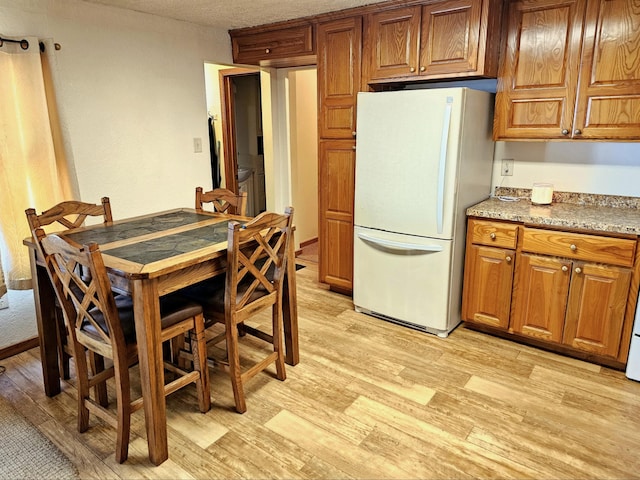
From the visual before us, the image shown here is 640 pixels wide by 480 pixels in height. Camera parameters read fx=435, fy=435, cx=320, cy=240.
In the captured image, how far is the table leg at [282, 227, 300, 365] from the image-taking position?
→ 97.9 inches

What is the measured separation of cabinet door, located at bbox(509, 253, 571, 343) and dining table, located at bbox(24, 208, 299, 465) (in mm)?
1414

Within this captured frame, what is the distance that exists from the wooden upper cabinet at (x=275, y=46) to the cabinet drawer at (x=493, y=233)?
1849 millimetres

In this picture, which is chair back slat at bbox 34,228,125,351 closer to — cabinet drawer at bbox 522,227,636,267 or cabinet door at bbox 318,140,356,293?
cabinet door at bbox 318,140,356,293

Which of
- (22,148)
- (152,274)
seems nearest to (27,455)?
(152,274)

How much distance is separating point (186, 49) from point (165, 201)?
1234 millimetres

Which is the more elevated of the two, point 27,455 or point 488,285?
point 488,285

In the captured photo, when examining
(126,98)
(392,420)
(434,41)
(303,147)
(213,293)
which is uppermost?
(434,41)

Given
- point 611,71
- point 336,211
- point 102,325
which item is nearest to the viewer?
point 102,325

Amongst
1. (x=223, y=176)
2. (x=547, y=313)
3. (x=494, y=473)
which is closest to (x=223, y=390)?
(x=494, y=473)

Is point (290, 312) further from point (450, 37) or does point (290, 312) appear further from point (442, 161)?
point (450, 37)

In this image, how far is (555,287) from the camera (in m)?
2.59

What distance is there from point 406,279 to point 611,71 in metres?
1.69

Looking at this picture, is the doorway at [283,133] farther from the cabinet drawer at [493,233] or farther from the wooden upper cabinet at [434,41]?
the cabinet drawer at [493,233]

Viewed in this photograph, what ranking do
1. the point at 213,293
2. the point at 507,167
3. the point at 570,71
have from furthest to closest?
the point at 507,167
the point at 570,71
the point at 213,293
